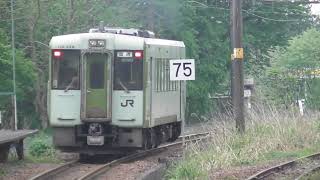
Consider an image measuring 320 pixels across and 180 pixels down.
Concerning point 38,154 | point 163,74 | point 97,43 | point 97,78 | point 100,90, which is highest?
point 97,43

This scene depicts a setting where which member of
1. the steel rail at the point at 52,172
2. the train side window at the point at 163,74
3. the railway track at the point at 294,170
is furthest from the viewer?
the train side window at the point at 163,74

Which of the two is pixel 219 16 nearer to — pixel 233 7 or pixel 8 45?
pixel 8 45

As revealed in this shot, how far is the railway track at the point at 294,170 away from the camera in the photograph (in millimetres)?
13745

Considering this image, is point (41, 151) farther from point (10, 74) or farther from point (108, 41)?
point (10, 74)

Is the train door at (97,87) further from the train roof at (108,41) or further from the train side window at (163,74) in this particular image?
the train side window at (163,74)

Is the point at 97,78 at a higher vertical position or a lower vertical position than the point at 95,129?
higher

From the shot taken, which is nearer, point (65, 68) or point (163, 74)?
point (65, 68)

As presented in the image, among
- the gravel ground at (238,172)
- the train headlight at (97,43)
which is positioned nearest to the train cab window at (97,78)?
the train headlight at (97,43)

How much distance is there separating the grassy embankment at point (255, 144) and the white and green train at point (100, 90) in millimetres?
1595

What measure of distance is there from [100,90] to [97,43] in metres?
1.13

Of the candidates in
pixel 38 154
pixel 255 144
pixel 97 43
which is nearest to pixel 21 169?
pixel 38 154

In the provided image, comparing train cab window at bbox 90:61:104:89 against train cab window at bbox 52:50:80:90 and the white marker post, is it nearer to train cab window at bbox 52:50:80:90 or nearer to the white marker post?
train cab window at bbox 52:50:80:90

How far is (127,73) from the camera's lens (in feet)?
57.8

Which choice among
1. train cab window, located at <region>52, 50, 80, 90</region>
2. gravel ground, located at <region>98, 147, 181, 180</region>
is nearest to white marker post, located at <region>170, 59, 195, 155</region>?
gravel ground, located at <region>98, 147, 181, 180</region>
